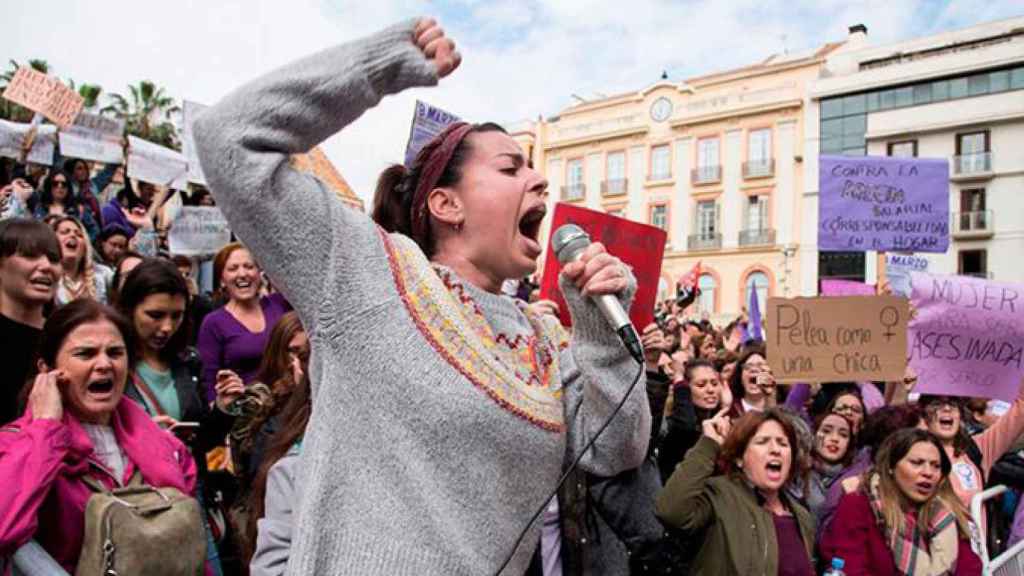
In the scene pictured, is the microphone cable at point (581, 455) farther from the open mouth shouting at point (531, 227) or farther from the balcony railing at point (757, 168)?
the balcony railing at point (757, 168)

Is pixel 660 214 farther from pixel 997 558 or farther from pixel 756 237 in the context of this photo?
pixel 997 558

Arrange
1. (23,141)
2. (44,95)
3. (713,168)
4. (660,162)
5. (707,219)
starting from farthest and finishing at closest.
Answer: (660,162)
(707,219)
(713,168)
(23,141)
(44,95)

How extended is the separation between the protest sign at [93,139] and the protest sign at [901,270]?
7.78 meters

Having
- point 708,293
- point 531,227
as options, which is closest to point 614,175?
point 708,293

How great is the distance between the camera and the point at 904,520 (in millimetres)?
4188

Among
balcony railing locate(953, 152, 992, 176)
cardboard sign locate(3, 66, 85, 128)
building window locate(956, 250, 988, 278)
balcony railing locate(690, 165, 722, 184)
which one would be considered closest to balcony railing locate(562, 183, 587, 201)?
balcony railing locate(690, 165, 722, 184)

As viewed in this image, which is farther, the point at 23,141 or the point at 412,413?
the point at 23,141

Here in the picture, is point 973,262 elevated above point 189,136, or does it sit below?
above

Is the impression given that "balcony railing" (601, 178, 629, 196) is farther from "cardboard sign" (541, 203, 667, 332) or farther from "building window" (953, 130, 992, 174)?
"cardboard sign" (541, 203, 667, 332)

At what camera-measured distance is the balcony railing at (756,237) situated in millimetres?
38375

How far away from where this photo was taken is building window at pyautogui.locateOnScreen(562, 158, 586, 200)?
145ft

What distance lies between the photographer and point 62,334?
296 cm

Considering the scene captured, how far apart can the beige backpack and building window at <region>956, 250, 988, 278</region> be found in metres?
37.4

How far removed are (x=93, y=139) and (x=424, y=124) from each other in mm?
5085
